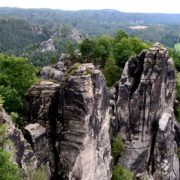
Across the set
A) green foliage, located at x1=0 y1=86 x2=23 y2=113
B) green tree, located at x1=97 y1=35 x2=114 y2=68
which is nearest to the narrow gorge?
green foliage, located at x1=0 y1=86 x2=23 y2=113

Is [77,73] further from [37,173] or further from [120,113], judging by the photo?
[120,113]

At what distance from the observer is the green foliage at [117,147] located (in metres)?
29.2

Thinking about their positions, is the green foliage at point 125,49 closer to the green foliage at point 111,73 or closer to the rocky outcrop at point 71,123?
the green foliage at point 111,73

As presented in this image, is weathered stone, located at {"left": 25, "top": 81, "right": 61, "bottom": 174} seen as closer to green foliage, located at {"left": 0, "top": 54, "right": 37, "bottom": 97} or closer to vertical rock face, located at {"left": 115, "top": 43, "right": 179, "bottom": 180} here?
green foliage, located at {"left": 0, "top": 54, "right": 37, "bottom": 97}

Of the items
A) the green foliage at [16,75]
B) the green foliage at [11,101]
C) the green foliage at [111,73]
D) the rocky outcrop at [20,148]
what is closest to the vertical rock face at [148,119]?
the green foliage at [111,73]

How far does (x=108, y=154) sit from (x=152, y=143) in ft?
34.2

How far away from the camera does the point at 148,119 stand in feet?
99.1

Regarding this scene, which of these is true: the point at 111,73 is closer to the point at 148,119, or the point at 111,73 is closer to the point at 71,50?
the point at 148,119

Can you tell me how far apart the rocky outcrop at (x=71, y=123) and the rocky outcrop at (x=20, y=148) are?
1611 millimetres

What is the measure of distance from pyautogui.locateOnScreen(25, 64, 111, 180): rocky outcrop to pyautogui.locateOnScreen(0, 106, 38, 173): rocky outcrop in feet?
5.29

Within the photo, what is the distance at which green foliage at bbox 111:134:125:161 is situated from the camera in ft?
95.7

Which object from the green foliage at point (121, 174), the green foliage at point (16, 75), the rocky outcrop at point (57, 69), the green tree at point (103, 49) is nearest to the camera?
the green foliage at point (121, 174)

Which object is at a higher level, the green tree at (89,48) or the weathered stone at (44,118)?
the green tree at (89,48)

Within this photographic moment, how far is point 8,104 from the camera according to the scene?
24.9 metres
